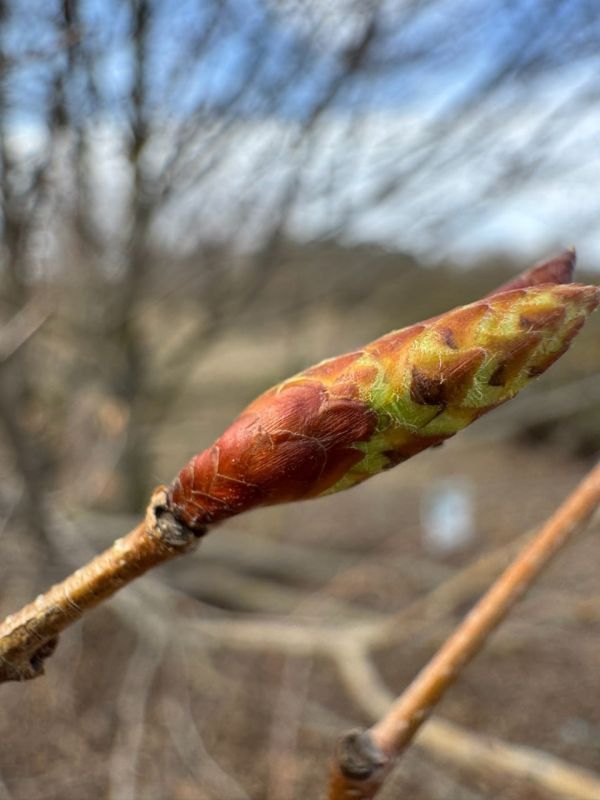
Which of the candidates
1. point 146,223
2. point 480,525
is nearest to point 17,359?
point 146,223

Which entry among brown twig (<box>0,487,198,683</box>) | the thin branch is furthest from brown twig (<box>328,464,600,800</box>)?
the thin branch

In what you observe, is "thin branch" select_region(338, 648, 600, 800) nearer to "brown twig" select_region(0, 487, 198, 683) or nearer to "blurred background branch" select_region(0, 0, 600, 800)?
"blurred background branch" select_region(0, 0, 600, 800)

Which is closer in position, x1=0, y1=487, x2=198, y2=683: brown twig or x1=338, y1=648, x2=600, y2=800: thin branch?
x1=0, y1=487, x2=198, y2=683: brown twig

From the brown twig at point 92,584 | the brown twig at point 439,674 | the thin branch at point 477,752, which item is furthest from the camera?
the thin branch at point 477,752

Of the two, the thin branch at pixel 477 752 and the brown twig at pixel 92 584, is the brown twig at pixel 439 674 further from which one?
Answer: the thin branch at pixel 477 752

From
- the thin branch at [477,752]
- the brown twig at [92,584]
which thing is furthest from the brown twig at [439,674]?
the thin branch at [477,752]

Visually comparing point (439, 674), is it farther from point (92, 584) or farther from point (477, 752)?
point (477, 752)

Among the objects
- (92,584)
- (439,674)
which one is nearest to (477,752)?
(439,674)
